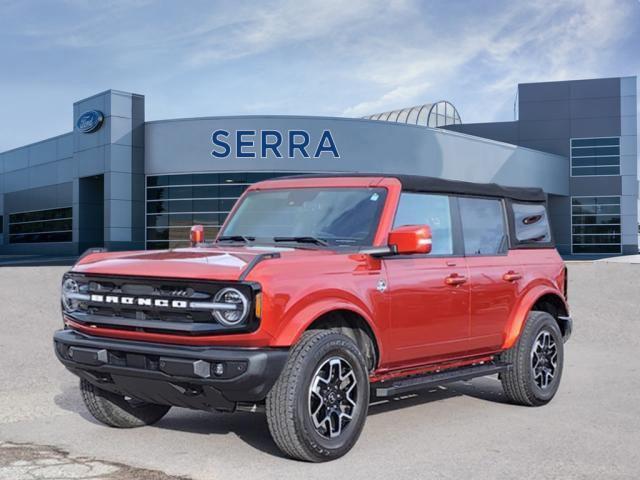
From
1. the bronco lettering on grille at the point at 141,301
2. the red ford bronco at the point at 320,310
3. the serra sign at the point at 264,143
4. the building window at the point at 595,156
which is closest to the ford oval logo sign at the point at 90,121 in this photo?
the serra sign at the point at 264,143

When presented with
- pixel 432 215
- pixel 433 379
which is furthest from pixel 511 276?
pixel 433 379

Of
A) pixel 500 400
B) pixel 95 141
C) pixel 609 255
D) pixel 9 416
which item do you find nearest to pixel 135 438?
pixel 9 416

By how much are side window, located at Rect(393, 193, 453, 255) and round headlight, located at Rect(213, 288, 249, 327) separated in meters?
1.75

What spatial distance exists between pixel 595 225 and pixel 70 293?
50.2m

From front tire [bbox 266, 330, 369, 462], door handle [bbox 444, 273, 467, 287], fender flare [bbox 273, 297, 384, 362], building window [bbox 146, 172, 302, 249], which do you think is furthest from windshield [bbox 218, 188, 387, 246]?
building window [bbox 146, 172, 302, 249]

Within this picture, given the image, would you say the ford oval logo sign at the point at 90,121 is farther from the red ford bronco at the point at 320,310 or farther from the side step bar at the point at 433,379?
the side step bar at the point at 433,379

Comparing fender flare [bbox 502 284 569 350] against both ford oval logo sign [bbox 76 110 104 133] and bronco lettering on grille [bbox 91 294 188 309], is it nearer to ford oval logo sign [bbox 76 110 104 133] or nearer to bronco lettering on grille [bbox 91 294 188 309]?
bronco lettering on grille [bbox 91 294 188 309]

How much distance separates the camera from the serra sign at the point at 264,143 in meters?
36.7

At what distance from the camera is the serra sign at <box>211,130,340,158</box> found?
36.7m

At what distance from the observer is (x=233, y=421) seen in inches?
261

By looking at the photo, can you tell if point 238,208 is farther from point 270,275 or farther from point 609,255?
point 609,255

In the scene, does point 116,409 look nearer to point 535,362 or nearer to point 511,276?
point 511,276

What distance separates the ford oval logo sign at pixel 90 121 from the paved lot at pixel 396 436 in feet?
100

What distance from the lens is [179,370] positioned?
4.90 meters
